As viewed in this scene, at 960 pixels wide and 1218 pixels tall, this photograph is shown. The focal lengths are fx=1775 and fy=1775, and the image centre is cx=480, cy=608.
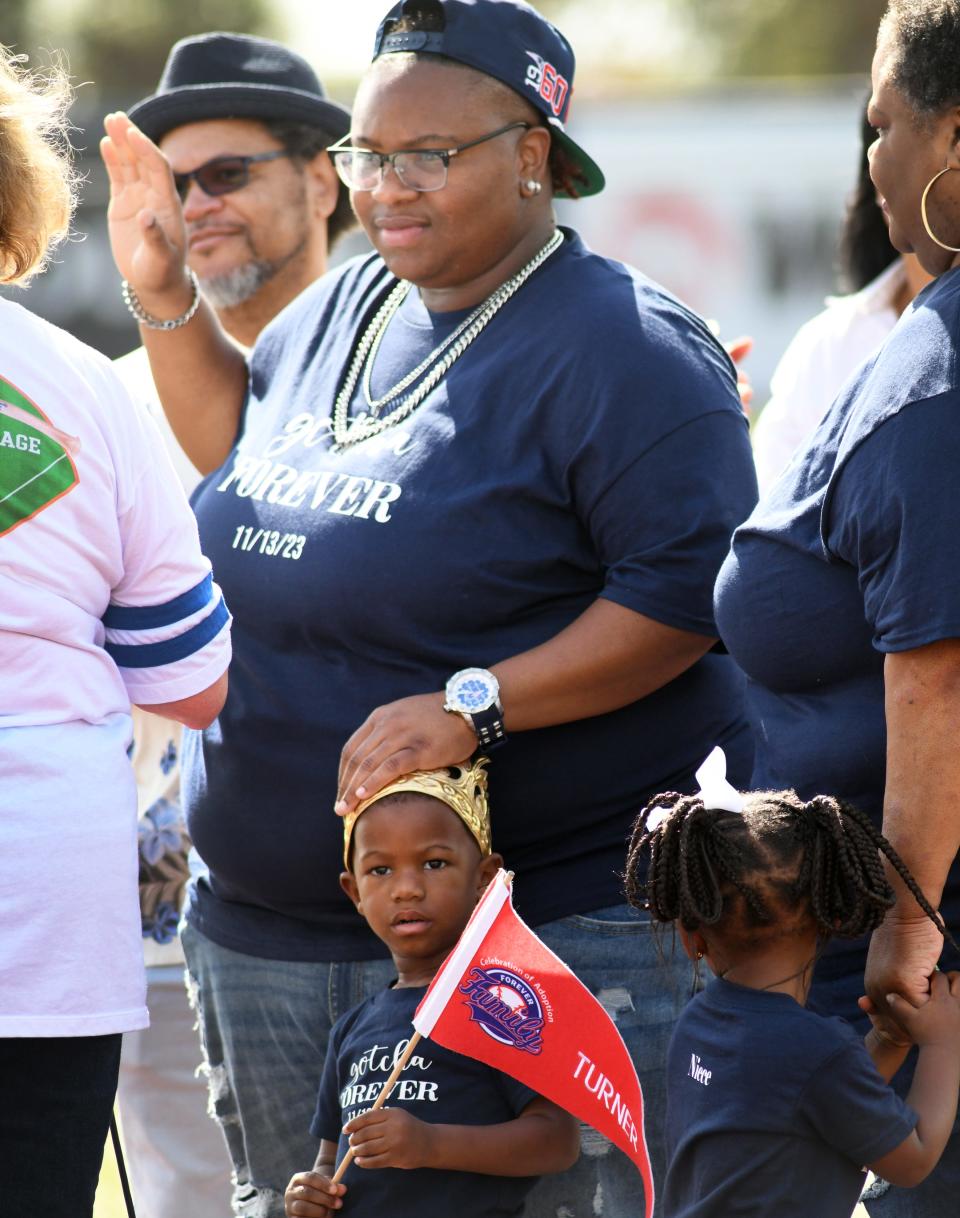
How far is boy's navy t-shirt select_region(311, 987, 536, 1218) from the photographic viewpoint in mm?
2650

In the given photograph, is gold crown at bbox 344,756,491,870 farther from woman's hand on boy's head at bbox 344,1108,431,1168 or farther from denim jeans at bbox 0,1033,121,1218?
denim jeans at bbox 0,1033,121,1218

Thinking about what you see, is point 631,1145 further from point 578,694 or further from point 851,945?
point 578,694

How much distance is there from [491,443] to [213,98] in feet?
5.84

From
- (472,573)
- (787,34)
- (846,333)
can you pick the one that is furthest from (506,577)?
(787,34)

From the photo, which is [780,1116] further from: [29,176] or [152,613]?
[29,176]

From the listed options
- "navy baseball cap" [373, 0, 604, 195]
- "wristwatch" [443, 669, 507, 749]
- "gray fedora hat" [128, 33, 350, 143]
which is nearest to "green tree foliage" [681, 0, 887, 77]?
"gray fedora hat" [128, 33, 350, 143]

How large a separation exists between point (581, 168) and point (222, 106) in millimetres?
1383

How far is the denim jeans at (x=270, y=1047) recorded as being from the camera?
3039 millimetres

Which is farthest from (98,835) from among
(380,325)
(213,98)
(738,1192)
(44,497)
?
(213,98)

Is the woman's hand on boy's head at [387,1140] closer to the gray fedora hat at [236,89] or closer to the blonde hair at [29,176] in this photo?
the blonde hair at [29,176]

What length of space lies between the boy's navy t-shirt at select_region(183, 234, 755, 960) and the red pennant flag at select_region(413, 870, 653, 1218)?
1.41ft

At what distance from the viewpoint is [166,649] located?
8.24 feet

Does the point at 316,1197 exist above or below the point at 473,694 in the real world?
below

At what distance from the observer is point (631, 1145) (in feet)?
8.04
